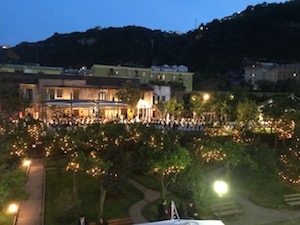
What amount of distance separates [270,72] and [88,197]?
88.3 meters

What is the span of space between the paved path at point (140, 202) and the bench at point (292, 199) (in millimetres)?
8590

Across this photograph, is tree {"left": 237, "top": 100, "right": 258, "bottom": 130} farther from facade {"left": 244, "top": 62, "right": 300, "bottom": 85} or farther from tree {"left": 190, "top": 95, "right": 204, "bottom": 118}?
facade {"left": 244, "top": 62, "right": 300, "bottom": 85}

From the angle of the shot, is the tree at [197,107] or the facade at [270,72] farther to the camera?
the facade at [270,72]

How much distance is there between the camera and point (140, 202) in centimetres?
2353

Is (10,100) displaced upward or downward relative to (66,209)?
upward

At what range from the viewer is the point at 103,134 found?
Answer: 25.2m

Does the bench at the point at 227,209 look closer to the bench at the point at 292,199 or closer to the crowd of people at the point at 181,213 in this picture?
the crowd of people at the point at 181,213

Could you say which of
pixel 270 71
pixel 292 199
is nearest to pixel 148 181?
pixel 292 199

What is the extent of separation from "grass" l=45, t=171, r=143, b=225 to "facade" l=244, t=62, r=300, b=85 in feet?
266

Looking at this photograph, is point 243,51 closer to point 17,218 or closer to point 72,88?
point 72,88

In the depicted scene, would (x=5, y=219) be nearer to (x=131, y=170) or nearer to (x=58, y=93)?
(x=131, y=170)

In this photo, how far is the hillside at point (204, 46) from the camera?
102m

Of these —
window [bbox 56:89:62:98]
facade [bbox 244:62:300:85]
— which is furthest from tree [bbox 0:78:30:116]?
facade [bbox 244:62:300:85]

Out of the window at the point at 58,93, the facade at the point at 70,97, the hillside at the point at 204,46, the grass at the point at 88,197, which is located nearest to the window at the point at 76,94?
the facade at the point at 70,97
